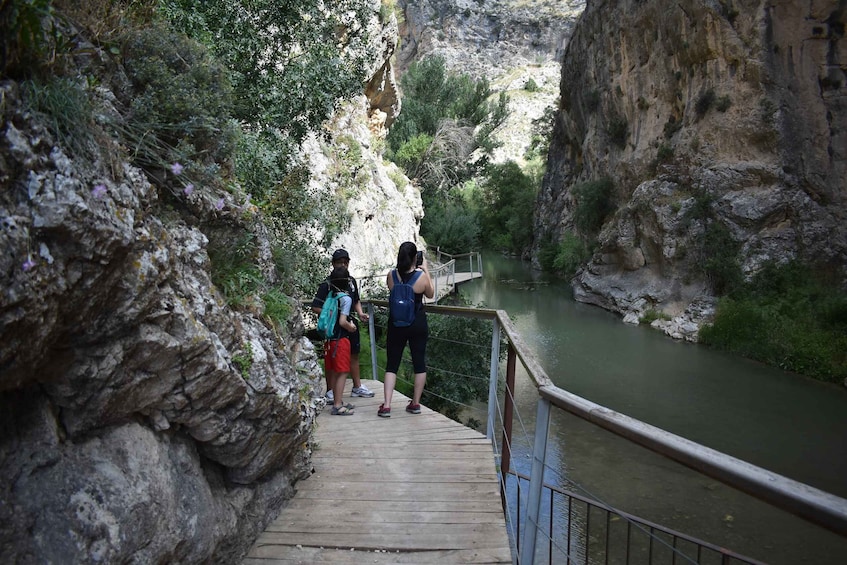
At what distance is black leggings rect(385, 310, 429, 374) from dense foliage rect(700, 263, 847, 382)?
39.5 ft

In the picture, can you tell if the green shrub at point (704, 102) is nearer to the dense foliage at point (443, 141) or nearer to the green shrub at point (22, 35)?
the dense foliage at point (443, 141)

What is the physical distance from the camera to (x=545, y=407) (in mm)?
2375

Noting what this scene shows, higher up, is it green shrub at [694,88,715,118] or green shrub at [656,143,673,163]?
green shrub at [694,88,715,118]

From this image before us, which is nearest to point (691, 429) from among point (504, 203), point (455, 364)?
point (455, 364)

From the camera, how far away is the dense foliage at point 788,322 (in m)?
13.2

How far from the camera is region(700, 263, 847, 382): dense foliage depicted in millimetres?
13195

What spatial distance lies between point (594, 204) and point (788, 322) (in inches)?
461

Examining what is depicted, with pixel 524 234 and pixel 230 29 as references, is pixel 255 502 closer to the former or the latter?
pixel 230 29

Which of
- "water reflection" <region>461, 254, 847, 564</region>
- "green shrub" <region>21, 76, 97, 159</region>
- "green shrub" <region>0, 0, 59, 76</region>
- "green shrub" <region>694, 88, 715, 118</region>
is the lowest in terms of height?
"water reflection" <region>461, 254, 847, 564</region>

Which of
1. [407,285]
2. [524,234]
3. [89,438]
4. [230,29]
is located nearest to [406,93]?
[524,234]

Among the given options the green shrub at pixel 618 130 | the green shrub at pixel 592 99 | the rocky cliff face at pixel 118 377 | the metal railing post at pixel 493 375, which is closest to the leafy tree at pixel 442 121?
the green shrub at pixel 592 99

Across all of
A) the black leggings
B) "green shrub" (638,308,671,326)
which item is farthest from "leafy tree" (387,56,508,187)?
the black leggings

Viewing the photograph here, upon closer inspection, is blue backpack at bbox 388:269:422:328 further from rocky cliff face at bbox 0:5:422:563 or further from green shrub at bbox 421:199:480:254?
green shrub at bbox 421:199:480:254

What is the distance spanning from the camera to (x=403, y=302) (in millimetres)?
4441
